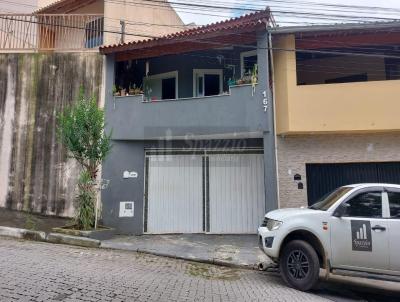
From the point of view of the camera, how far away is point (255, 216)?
12.2 m

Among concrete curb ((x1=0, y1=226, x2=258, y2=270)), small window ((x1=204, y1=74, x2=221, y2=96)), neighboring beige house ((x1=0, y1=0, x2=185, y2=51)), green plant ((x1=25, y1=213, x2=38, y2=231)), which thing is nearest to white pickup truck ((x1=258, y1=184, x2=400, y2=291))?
concrete curb ((x1=0, y1=226, x2=258, y2=270))

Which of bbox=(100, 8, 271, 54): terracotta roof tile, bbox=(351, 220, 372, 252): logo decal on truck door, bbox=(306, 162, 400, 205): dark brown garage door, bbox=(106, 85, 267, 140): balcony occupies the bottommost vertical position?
bbox=(351, 220, 372, 252): logo decal on truck door

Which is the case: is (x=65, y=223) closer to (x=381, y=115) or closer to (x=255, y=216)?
(x=255, y=216)

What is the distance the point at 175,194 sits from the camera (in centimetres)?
1252

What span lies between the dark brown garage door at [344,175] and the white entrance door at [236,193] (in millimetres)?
1545

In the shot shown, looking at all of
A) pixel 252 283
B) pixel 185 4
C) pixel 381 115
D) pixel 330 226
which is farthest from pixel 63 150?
pixel 381 115

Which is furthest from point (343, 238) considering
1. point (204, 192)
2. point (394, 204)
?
point (204, 192)

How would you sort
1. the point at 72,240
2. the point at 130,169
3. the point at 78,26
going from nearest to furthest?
the point at 72,240
the point at 130,169
the point at 78,26

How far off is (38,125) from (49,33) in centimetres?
463

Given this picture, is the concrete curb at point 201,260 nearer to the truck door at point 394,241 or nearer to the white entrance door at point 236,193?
the truck door at point 394,241

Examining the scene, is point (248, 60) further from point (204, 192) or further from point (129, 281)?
point (129, 281)

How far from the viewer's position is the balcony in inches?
440

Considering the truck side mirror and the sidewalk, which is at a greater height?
the truck side mirror

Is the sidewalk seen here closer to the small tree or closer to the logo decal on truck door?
the small tree
